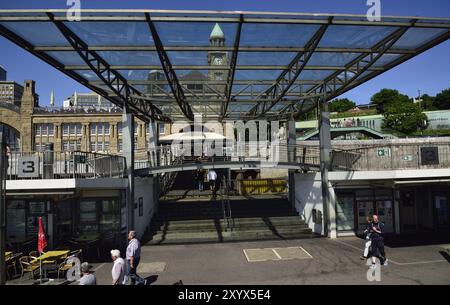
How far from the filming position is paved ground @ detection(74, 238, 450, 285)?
998cm

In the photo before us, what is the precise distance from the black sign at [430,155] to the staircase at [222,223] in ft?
20.2

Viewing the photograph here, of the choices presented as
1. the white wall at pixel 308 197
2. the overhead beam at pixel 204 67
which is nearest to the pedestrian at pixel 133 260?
the overhead beam at pixel 204 67

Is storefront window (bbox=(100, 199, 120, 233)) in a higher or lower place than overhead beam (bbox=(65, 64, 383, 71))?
lower

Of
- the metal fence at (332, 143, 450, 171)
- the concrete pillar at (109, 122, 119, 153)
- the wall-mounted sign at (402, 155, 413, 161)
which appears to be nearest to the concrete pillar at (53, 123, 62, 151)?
the concrete pillar at (109, 122, 119, 153)

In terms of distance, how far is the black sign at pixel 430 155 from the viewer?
51.3 feet

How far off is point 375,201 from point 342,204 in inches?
66.1

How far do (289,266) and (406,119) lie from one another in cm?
5184

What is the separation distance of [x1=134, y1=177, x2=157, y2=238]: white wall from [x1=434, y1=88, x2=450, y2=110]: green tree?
81.6m

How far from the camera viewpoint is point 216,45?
12570 mm

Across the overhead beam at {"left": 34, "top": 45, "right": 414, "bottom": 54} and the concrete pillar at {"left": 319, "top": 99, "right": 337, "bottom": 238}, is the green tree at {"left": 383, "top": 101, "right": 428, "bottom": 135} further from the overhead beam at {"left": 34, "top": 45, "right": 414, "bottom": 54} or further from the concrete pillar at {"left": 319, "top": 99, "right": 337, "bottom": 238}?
the overhead beam at {"left": 34, "top": 45, "right": 414, "bottom": 54}

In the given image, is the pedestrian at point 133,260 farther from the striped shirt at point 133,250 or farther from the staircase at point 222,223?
the staircase at point 222,223

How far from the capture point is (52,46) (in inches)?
474
